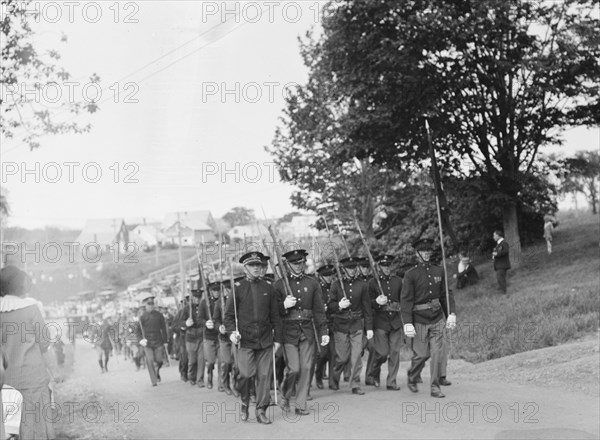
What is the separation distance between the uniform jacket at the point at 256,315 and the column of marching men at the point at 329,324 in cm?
1

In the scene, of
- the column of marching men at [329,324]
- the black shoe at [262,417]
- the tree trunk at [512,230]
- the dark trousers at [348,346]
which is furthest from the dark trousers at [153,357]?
the tree trunk at [512,230]

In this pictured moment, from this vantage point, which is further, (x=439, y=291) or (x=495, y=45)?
(x=495, y=45)

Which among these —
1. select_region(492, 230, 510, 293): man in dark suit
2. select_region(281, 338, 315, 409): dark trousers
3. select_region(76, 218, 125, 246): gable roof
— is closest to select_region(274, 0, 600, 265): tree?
select_region(492, 230, 510, 293): man in dark suit

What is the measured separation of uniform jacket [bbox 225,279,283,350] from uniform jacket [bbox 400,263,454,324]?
1997mm

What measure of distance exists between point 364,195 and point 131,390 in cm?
1801

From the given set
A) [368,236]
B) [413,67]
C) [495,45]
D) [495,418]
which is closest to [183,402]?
[495,418]

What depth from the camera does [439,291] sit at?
1167 cm

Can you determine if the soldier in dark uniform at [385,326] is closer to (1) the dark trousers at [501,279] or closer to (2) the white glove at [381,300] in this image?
(2) the white glove at [381,300]

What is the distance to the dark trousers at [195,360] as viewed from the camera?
17.6m

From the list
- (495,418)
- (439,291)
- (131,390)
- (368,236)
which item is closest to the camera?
(495,418)

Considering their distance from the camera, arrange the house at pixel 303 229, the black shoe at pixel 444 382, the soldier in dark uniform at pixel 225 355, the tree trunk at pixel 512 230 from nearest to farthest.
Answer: the black shoe at pixel 444 382 → the soldier in dark uniform at pixel 225 355 → the tree trunk at pixel 512 230 → the house at pixel 303 229

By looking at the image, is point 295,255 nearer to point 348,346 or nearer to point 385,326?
point 348,346

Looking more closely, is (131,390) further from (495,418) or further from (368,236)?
Answer: (368,236)

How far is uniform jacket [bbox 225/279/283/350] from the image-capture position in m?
10.4
